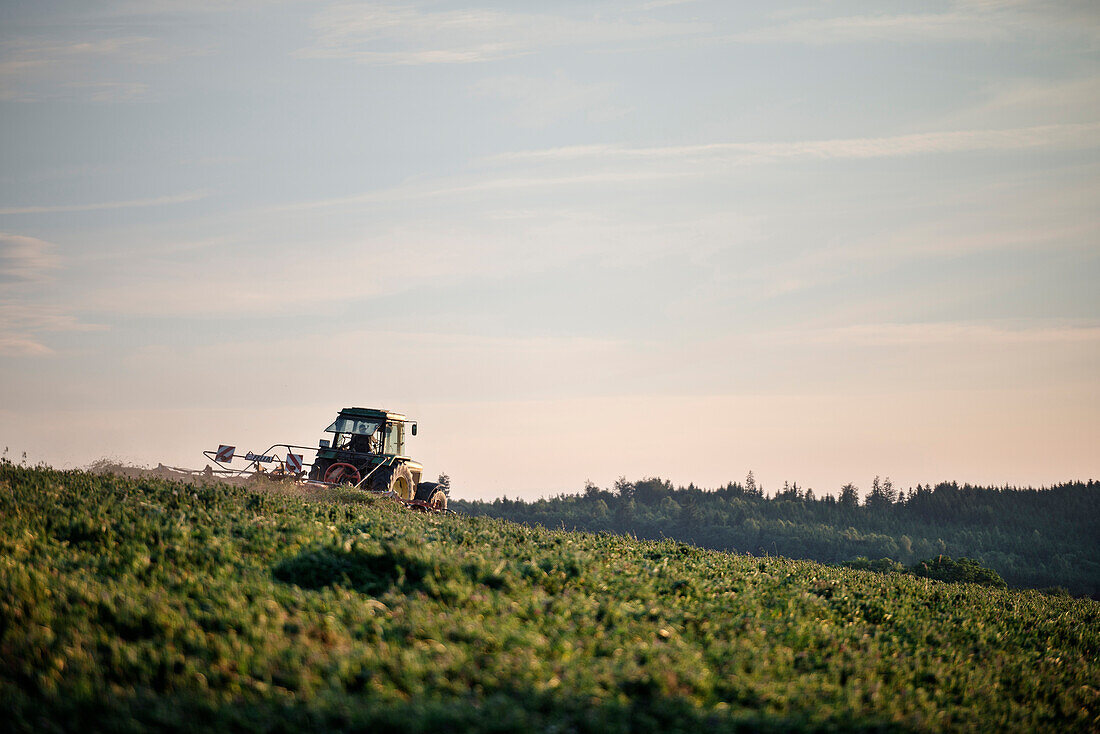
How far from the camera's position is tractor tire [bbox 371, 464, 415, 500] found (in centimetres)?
2395

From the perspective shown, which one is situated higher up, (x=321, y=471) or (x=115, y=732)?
(x=321, y=471)

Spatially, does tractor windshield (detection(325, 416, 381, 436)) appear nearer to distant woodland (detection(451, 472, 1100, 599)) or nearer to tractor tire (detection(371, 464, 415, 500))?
tractor tire (detection(371, 464, 415, 500))

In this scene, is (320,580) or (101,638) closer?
(101,638)

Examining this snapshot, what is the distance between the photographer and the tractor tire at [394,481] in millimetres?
23953

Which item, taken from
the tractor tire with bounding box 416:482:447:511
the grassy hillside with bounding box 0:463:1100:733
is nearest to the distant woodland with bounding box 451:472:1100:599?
the tractor tire with bounding box 416:482:447:511

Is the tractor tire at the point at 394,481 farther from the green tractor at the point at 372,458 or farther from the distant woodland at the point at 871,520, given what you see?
the distant woodland at the point at 871,520

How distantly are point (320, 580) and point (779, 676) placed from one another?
5623 millimetres

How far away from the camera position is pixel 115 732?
5758mm

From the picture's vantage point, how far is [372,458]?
79.9 ft

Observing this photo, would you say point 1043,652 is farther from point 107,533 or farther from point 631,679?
point 107,533

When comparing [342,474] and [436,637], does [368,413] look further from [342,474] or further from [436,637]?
[436,637]

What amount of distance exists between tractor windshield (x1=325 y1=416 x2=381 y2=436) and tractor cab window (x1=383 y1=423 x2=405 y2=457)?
0.52 meters

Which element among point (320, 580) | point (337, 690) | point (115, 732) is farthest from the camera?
point (320, 580)

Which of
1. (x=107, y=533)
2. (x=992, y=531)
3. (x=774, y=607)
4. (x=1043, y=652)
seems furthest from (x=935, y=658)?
(x=992, y=531)
